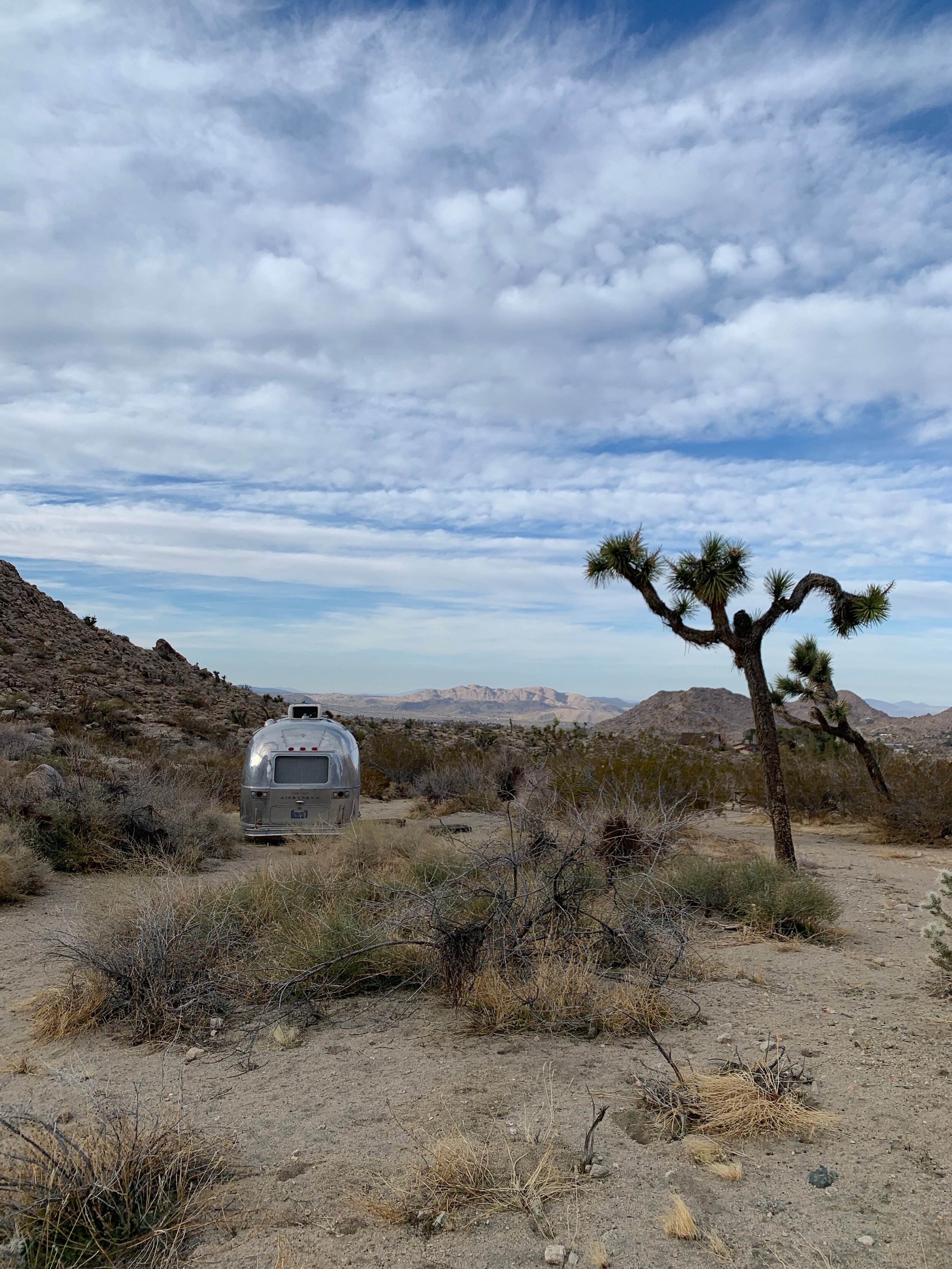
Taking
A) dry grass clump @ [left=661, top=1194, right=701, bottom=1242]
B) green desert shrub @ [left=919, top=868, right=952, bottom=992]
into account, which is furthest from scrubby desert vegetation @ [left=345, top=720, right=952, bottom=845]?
dry grass clump @ [left=661, top=1194, right=701, bottom=1242]

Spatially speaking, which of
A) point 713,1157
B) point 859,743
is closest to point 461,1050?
point 713,1157

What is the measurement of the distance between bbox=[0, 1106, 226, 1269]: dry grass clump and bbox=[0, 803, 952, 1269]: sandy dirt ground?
0.13 m

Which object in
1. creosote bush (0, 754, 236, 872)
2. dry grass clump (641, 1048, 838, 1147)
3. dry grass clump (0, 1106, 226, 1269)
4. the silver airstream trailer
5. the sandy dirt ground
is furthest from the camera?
the silver airstream trailer

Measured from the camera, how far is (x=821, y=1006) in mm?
5582

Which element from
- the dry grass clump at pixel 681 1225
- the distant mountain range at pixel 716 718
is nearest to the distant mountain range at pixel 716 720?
the distant mountain range at pixel 716 718

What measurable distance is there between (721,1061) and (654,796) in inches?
413

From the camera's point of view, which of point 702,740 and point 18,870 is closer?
point 18,870

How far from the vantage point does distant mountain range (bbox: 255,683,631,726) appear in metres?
121

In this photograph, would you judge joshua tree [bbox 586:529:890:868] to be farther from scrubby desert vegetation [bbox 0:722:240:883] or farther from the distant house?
the distant house

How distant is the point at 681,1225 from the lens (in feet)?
9.64

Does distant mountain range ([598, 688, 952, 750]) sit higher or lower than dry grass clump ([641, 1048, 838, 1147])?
higher

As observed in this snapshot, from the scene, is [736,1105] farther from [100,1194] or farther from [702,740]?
[702,740]

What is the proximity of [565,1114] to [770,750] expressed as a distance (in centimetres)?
788

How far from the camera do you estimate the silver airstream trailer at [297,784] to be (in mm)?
11758
